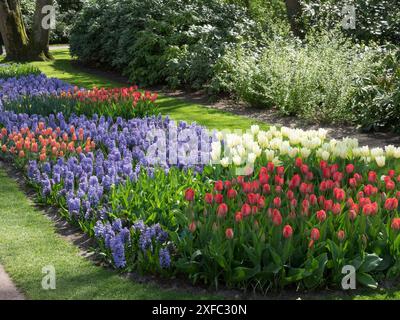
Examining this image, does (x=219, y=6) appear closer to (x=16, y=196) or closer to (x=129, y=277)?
(x=16, y=196)

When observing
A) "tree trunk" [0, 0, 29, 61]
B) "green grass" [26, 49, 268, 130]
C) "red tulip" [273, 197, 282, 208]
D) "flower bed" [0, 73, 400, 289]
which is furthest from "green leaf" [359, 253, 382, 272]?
"tree trunk" [0, 0, 29, 61]

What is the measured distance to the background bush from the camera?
13.2 meters

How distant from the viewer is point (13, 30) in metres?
17.6

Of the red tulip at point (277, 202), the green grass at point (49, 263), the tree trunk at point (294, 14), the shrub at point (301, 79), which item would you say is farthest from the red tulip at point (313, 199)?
the tree trunk at point (294, 14)

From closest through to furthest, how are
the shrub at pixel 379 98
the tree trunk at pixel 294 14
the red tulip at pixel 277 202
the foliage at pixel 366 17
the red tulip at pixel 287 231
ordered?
the red tulip at pixel 287 231, the red tulip at pixel 277 202, the shrub at pixel 379 98, the foliage at pixel 366 17, the tree trunk at pixel 294 14

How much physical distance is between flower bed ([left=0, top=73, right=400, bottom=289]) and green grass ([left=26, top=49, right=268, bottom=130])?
2567 millimetres

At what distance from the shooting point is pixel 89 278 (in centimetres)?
457

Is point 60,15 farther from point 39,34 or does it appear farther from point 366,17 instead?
point 366,17

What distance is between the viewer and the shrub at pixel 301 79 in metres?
9.97

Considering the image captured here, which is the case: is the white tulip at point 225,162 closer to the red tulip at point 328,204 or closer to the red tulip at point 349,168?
the red tulip at point 349,168

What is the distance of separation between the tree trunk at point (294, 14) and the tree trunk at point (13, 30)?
24.8ft

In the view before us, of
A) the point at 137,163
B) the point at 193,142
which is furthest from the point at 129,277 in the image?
the point at 193,142

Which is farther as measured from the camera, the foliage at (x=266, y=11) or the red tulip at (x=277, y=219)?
the foliage at (x=266, y=11)

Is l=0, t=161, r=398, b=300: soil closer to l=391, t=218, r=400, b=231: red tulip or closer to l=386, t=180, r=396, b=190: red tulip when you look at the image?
l=391, t=218, r=400, b=231: red tulip
